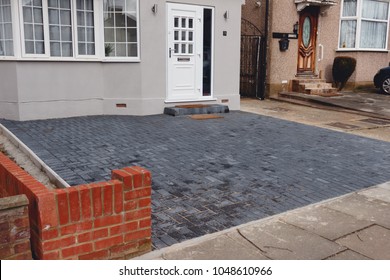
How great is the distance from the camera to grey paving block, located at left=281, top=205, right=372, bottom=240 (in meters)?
3.79

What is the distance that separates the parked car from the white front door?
313 inches

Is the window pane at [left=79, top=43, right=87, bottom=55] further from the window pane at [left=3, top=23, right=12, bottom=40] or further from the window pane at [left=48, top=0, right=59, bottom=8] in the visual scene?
the window pane at [left=3, top=23, right=12, bottom=40]

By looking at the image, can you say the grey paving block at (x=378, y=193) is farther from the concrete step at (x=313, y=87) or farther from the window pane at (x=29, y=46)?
the concrete step at (x=313, y=87)

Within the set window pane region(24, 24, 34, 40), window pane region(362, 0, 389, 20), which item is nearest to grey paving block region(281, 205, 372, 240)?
window pane region(24, 24, 34, 40)

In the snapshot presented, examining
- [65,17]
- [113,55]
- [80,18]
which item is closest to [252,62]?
[113,55]

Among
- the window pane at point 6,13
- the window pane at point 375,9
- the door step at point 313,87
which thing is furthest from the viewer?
the window pane at point 375,9

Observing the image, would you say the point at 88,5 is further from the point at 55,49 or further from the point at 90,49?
the point at 55,49

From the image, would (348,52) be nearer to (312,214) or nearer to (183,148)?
(183,148)

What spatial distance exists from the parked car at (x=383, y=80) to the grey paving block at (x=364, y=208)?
11.8 meters

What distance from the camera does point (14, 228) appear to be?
2836 mm

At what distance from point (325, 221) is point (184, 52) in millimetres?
7298

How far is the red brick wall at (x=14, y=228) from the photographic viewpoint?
2787mm

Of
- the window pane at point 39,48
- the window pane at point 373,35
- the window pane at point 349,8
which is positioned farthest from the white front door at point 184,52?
the window pane at point 373,35

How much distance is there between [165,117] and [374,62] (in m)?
10.6
